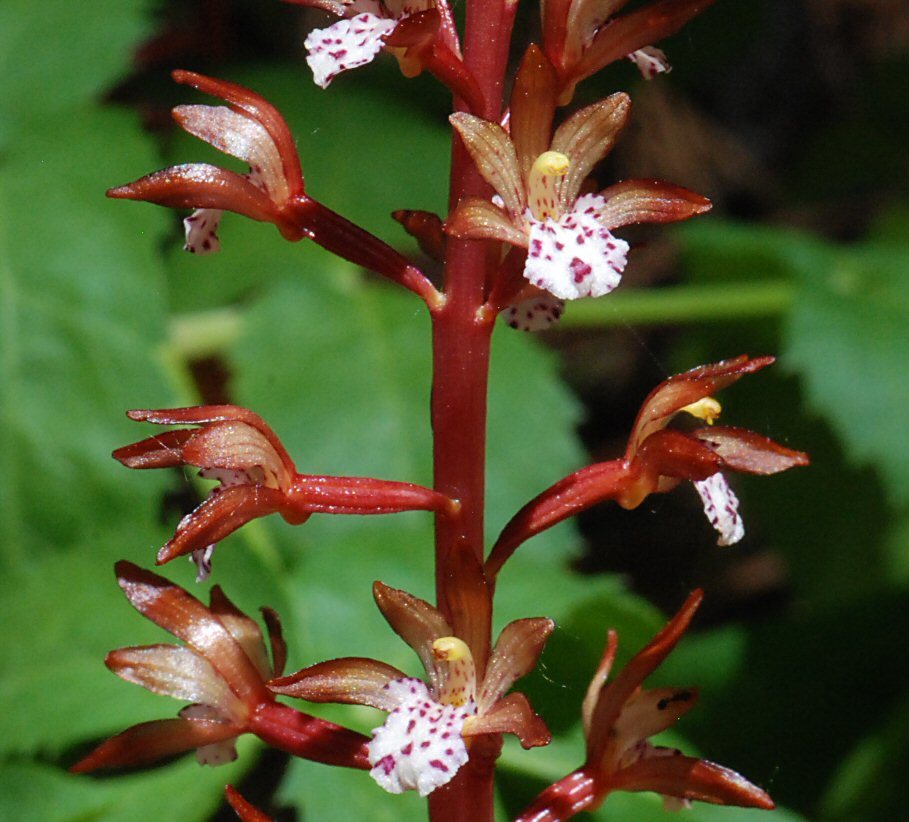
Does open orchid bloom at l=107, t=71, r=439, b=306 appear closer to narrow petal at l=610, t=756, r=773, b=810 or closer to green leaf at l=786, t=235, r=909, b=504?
narrow petal at l=610, t=756, r=773, b=810

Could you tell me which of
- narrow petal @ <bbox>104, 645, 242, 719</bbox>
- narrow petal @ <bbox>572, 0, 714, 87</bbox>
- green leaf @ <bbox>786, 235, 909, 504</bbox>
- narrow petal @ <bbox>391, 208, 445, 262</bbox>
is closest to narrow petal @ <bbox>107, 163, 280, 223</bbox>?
narrow petal @ <bbox>391, 208, 445, 262</bbox>

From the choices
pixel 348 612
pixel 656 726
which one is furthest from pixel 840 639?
pixel 656 726

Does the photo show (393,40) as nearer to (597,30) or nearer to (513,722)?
(597,30)

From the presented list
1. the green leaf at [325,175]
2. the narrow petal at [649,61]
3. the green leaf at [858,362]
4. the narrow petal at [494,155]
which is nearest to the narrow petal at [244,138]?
the narrow petal at [494,155]

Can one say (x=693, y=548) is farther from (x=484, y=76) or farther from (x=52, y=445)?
(x=484, y=76)

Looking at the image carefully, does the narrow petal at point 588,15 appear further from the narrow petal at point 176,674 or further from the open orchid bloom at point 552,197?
the narrow petal at point 176,674

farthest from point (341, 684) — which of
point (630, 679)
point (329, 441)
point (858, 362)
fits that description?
point (858, 362)
